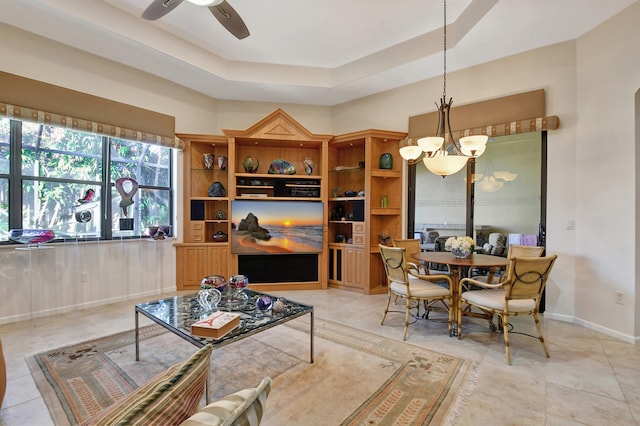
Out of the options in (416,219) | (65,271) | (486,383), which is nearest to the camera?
(486,383)

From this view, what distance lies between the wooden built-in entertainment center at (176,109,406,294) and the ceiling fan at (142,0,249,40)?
2.10 metres

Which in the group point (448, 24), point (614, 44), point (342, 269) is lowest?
point (342, 269)

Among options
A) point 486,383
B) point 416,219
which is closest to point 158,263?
point 416,219

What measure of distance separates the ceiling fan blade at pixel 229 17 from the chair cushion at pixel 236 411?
9.21 feet

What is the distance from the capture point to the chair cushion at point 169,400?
703 mm

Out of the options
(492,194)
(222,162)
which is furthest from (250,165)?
(492,194)

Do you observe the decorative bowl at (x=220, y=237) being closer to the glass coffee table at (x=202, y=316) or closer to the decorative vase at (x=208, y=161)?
the decorative vase at (x=208, y=161)

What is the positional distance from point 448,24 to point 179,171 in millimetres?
4387

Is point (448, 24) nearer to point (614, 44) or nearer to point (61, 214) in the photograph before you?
point (614, 44)

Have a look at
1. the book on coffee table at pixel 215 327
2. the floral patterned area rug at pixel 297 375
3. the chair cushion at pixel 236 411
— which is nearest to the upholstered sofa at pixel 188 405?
the chair cushion at pixel 236 411

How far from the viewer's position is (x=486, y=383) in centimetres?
221

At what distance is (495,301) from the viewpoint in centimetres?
270

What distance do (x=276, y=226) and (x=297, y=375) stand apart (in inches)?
111

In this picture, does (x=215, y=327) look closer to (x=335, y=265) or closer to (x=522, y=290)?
(x=522, y=290)
